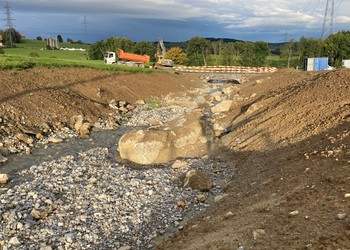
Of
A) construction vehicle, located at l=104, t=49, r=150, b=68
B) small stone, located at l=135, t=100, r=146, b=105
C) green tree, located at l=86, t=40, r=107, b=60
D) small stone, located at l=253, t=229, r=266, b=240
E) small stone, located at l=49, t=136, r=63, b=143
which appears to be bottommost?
small stone, located at l=49, t=136, r=63, b=143

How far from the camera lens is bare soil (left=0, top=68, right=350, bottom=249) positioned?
26.6 feet

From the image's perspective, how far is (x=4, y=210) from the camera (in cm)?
1212

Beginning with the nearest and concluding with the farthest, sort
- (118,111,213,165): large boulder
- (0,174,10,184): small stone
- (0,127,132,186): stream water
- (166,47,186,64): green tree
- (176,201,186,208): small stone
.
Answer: (176,201,186,208): small stone
(0,174,10,184): small stone
(0,127,132,186): stream water
(118,111,213,165): large boulder
(166,47,186,64): green tree

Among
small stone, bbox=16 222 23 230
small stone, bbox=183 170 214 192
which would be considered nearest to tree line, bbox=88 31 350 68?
small stone, bbox=183 170 214 192

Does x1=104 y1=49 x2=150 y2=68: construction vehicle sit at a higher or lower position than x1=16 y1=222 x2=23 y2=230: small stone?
higher

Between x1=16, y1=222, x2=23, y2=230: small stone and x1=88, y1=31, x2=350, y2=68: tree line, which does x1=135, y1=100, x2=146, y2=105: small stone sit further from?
x1=88, y1=31, x2=350, y2=68: tree line

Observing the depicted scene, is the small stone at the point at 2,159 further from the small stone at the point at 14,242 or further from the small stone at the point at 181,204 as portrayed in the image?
the small stone at the point at 181,204

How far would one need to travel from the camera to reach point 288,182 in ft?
37.8

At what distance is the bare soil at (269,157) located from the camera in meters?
8.12

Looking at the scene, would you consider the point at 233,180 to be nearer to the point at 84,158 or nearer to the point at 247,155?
the point at 247,155

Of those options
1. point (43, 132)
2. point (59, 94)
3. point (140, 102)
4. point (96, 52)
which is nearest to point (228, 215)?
point (43, 132)

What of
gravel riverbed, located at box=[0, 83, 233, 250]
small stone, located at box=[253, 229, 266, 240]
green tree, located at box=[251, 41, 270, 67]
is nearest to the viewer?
small stone, located at box=[253, 229, 266, 240]

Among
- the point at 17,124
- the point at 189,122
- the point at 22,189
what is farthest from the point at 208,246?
the point at 17,124

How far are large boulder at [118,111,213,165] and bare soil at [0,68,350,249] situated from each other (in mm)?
1467
